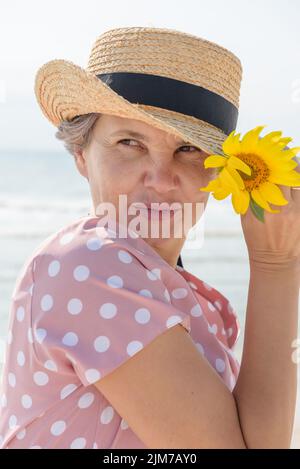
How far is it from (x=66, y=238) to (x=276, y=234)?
0.54 metres

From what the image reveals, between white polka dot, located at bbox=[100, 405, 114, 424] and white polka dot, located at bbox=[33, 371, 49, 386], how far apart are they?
16 centimetres

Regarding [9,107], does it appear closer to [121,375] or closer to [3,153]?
[3,153]

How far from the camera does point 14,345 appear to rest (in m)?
1.74

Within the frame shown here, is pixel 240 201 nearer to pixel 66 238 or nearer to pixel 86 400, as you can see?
pixel 66 238

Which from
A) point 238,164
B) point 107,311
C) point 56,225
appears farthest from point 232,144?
point 56,225

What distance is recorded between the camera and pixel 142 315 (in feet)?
5.09

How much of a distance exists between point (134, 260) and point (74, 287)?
0.18m

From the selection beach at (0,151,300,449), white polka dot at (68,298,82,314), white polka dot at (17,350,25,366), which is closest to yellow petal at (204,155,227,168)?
white polka dot at (68,298,82,314)

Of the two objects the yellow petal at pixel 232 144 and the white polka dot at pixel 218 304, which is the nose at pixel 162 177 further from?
the white polka dot at pixel 218 304

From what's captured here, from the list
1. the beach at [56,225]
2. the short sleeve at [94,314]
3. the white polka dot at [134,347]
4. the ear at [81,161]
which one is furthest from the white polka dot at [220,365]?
the beach at [56,225]

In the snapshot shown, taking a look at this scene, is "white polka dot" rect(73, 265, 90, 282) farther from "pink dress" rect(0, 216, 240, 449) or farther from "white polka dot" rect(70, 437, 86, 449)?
"white polka dot" rect(70, 437, 86, 449)

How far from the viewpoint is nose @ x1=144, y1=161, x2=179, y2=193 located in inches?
75.2

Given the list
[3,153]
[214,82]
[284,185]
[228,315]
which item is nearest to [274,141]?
[284,185]

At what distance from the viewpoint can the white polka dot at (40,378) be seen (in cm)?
161
